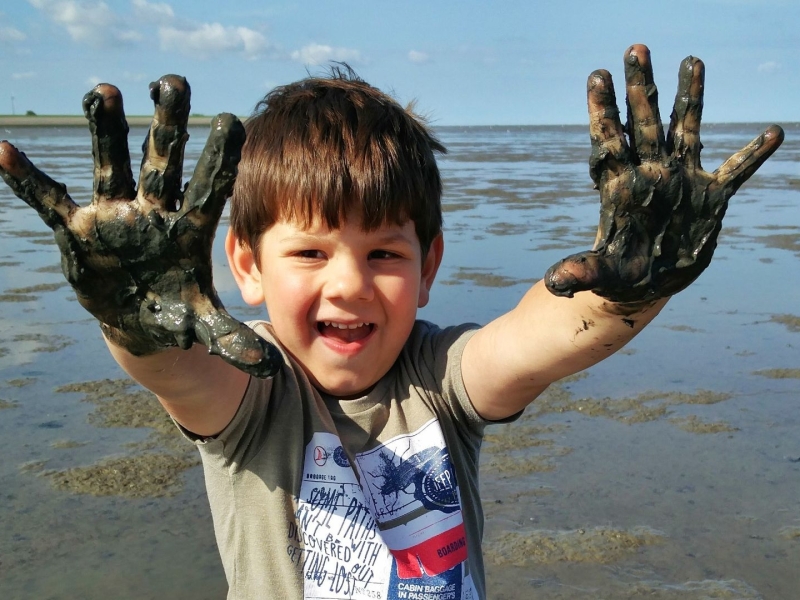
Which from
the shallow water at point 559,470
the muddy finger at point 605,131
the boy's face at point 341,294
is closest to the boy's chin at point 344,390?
the boy's face at point 341,294

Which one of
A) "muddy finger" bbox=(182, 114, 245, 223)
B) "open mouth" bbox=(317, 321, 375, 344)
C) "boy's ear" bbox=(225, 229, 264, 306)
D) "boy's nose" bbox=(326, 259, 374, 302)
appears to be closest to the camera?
"muddy finger" bbox=(182, 114, 245, 223)

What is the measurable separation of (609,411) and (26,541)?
2.87 m

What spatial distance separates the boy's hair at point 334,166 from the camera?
6.47 feet

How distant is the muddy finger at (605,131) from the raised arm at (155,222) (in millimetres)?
651

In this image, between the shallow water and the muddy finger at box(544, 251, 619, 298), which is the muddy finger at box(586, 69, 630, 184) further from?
the shallow water

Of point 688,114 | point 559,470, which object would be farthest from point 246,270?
point 559,470

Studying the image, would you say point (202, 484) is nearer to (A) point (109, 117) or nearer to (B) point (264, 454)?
(B) point (264, 454)

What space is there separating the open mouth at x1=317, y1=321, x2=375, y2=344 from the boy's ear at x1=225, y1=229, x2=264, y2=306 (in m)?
0.20

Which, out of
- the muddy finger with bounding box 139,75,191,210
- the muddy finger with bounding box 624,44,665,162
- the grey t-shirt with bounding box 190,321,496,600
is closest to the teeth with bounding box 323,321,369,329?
the grey t-shirt with bounding box 190,321,496,600

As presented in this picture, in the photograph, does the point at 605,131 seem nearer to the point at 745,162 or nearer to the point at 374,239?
the point at 745,162

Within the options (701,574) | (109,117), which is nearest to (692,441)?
(701,574)

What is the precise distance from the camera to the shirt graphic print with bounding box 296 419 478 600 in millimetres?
1981

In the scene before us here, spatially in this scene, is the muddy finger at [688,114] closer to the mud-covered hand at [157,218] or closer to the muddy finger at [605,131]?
the muddy finger at [605,131]

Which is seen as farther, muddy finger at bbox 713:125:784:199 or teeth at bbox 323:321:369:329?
teeth at bbox 323:321:369:329
